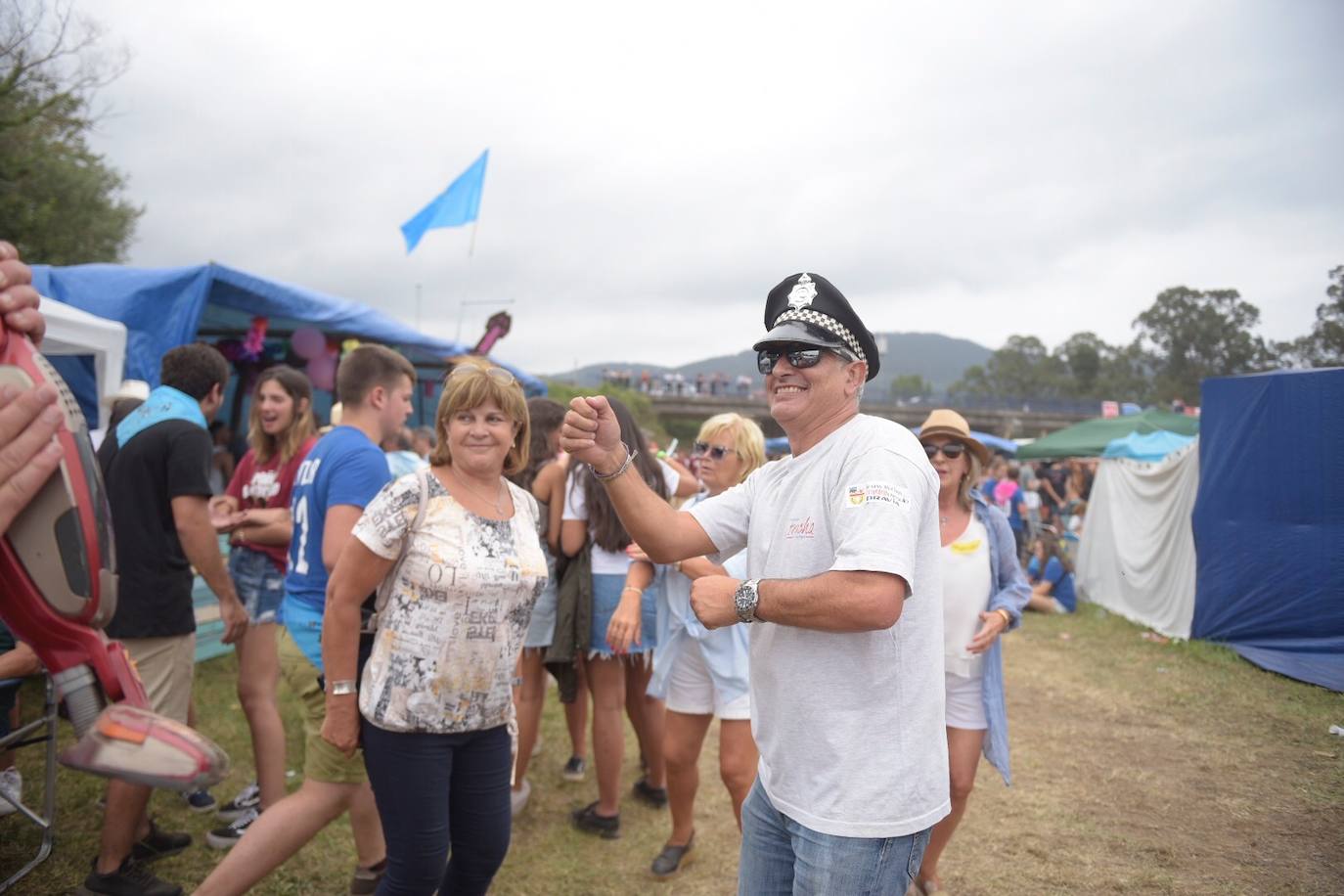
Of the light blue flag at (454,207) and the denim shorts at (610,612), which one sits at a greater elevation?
the light blue flag at (454,207)

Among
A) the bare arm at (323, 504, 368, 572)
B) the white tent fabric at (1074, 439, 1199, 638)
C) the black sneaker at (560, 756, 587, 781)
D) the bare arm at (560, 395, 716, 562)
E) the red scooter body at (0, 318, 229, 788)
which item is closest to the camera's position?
the red scooter body at (0, 318, 229, 788)

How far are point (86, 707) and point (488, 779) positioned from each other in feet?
4.78

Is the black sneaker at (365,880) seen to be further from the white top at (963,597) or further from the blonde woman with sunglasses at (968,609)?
the white top at (963,597)

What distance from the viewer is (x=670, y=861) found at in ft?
11.9

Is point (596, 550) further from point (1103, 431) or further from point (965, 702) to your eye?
point (1103, 431)

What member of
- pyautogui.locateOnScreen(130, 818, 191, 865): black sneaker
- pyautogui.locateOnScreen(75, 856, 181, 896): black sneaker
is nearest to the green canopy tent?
pyautogui.locateOnScreen(130, 818, 191, 865): black sneaker

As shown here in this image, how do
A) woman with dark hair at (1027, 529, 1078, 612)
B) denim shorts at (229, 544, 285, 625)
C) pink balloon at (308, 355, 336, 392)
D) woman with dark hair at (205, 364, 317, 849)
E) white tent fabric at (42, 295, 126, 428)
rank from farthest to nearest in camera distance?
woman with dark hair at (1027, 529, 1078, 612)
pink balloon at (308, 355, 336, 392)
white tent fabric at (42, 295, 126, 428)
denim shorts at (229, 544, 285, 625)
woman with dark hair at (205, 364, 317, 849)

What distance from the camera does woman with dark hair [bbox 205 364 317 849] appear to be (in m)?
3.67

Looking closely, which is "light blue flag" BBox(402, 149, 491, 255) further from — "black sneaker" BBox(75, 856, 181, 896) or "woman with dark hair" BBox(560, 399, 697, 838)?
"black sneaker" BBox(75, 856, 181, 896)

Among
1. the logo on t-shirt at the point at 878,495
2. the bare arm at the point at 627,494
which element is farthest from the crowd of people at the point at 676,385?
the logo on t-shirt at the point at 878,495

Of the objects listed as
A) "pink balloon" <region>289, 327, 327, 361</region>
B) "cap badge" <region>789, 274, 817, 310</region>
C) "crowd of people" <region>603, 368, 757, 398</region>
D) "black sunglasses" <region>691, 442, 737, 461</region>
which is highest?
"crowd of people" <region>603, 368, 757, 398</region>

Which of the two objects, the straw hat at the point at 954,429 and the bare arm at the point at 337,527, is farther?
the straw hat at the point at 954,429

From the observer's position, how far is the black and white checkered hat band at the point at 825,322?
Result: 195 centimetres

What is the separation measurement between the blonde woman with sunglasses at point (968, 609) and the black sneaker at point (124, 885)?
310 cm
